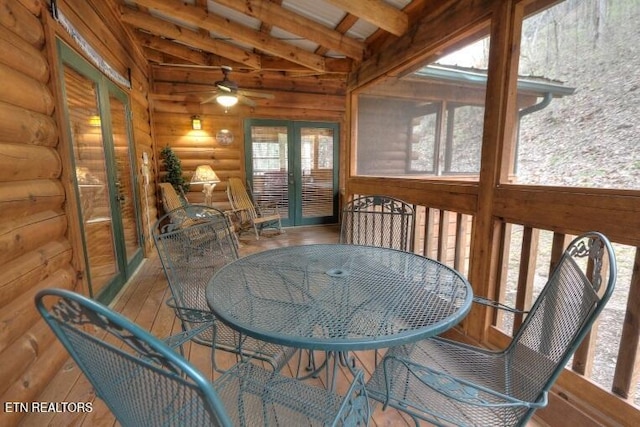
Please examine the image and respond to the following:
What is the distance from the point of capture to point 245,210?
4.93 m

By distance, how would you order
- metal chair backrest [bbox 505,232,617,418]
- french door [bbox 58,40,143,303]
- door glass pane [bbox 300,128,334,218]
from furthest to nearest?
door glass pane [bbox 300,128,334,218] → french door [bbox 58,40,143,303] → metal chair backrest [bbox 505,232,617,418]

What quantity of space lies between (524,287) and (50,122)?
283cm

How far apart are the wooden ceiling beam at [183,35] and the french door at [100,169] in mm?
809

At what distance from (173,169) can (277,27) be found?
2808mm

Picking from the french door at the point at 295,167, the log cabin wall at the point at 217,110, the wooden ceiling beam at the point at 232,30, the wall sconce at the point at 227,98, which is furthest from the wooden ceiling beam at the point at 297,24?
the french door at the point at 295,167

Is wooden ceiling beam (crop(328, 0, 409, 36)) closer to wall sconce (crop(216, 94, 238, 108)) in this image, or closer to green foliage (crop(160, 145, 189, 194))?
wall sconce (crop(216, 94, 238, 108))

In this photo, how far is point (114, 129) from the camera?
305 centimetres

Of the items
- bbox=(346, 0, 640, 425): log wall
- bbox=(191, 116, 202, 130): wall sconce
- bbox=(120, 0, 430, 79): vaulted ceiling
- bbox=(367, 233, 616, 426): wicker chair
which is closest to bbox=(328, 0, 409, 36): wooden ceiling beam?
bbox=(120, 0, 430, 79): vaulted ceiling

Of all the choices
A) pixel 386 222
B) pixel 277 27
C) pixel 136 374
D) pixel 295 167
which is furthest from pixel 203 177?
pixel 136 374

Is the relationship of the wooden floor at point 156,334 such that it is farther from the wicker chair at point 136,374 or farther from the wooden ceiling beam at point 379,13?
the wooden ceiling beam at point 379,13

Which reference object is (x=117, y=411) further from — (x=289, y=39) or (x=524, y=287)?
(x=289, y=39)

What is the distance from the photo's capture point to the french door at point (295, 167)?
17.6 ft

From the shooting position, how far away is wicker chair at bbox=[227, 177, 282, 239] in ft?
16.1

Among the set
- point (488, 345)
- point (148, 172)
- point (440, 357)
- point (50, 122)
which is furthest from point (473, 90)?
point (148, 172)
